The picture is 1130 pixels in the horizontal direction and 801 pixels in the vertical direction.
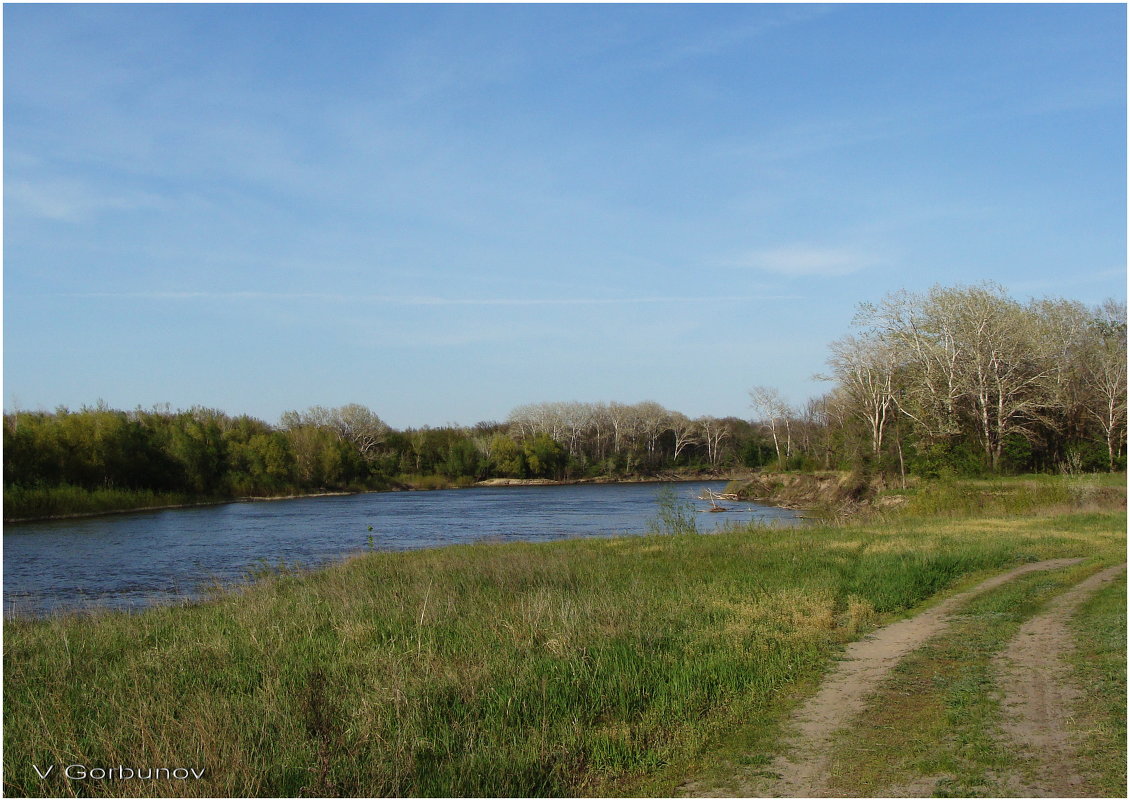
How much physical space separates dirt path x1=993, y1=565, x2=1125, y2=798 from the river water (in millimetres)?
15656

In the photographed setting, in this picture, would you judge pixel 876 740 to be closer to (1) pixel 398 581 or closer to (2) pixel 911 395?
(1) pixel 398 581

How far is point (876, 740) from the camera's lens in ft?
23.5

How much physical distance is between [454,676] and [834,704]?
370cm

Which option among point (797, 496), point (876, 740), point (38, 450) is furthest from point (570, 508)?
point (876, 740)

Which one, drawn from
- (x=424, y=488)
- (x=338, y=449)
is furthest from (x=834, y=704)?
(x=424, y=488)

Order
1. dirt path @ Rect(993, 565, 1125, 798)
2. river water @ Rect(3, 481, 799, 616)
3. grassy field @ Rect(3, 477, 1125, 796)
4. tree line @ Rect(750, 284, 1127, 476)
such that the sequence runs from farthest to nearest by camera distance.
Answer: tree line @ Rect(750, 284, 1127, 476)
river water @ Rect(3, 481, 799, 616)
grassy field @ Rect(3, 477, 1125, 796)
dirt path @ Rect(993, 565, 1125, 798)

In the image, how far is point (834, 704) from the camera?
823 cm

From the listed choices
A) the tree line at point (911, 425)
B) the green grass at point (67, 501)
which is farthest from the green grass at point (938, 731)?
the green grass at point (67, 501)

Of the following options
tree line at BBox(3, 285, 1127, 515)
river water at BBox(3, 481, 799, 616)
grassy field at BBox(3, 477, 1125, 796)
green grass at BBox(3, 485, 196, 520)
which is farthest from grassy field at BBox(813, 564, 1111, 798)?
green grass at BBox(3, 485, 196, 520)

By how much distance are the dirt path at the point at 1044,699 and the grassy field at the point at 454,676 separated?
0.61 m

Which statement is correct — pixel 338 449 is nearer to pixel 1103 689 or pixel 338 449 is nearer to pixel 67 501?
pixel 67 501

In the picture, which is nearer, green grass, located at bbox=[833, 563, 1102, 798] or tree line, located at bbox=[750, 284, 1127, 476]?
green grass, located at bbox=[833, 563, 1102, 798]

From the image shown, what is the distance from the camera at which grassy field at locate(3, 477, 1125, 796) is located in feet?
22.4

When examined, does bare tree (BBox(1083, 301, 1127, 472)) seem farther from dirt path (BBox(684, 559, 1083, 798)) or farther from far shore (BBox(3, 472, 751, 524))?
dirt path (BBox(684, 559, 1083, 798))
